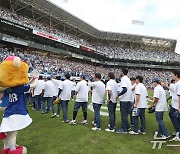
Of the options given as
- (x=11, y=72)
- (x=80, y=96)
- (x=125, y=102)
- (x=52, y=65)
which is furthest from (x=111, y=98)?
(x=52, y=65)

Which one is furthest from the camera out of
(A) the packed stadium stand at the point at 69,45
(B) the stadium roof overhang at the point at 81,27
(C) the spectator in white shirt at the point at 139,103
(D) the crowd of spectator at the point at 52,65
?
(B) the stadium roof overhang at the point at 81,27

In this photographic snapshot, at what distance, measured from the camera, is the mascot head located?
453cm

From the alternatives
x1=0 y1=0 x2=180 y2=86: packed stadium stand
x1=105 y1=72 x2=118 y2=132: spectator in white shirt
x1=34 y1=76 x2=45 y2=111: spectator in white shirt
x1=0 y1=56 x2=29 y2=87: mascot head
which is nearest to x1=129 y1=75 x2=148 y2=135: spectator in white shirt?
x1=105 y1=72 x2=118 y2=132: spectator in white shirt

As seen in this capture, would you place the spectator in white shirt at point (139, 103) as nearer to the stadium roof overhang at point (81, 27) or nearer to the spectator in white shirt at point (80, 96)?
the spectator in white shirt at point (80, 96)

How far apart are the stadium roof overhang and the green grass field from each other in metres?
33.2

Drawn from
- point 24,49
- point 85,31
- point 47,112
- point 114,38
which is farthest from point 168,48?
point 47,112

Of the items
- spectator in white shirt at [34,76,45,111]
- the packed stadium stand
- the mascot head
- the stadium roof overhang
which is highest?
the stadium roof overhang

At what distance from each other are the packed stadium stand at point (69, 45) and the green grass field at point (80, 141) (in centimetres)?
1175

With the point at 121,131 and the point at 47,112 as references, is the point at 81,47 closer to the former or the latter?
the point at 47,112

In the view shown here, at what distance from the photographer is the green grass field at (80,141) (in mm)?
5750

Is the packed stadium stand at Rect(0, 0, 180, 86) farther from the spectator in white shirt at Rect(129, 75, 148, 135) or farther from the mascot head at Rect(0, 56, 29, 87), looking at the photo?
→ the mascot head at Rect(0, 56, 29, 87)

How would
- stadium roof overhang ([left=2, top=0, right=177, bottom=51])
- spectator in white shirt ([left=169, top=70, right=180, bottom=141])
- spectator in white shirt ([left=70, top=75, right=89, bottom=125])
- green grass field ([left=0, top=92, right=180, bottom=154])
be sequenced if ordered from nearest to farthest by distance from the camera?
green grass field ([left=0, top=92, right=180, bottom=154]), spectator in white shirt ([left=169, top=70, right=180, bottom=141]), spectator in white shirt ([left=70, top=75, right=89, bottom=125]), stadium roof overhang ([left=2, top=0, right=177, bottom=51])

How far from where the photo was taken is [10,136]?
15.3 feet

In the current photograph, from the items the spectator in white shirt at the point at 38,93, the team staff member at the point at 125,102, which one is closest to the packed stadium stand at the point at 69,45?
the spectator in white shirt at the point at 38,93
